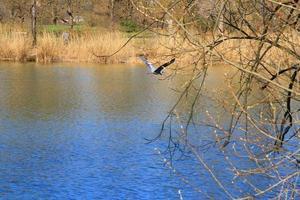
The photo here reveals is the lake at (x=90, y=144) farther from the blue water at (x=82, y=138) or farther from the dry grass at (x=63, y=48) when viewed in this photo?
the dry grass at (x=63, y=48)

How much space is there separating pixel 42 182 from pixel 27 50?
31.8 feet

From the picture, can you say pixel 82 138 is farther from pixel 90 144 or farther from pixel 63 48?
pixel 63 48

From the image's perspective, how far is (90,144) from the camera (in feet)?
20.2

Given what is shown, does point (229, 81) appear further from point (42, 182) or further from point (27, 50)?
point (27, 50)

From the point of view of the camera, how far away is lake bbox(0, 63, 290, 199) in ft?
15.7

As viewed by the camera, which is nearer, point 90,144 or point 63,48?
point 90,144

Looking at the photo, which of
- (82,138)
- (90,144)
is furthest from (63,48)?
(90,144)

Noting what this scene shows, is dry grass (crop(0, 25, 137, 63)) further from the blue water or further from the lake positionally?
the lake

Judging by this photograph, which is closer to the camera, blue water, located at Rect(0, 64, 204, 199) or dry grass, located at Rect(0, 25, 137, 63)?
blue water, located at Rect(0, 64, 204, 199)

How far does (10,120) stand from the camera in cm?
729

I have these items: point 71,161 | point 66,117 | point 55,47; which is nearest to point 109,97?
point 66,117

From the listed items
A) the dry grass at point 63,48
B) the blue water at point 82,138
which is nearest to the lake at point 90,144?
the blue water at point 82,138

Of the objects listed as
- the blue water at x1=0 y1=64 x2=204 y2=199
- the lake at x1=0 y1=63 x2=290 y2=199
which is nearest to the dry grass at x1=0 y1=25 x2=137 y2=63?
the blue water at x1=0 y1=64 x2=204 y2=199

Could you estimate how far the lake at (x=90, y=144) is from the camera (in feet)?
15.7
